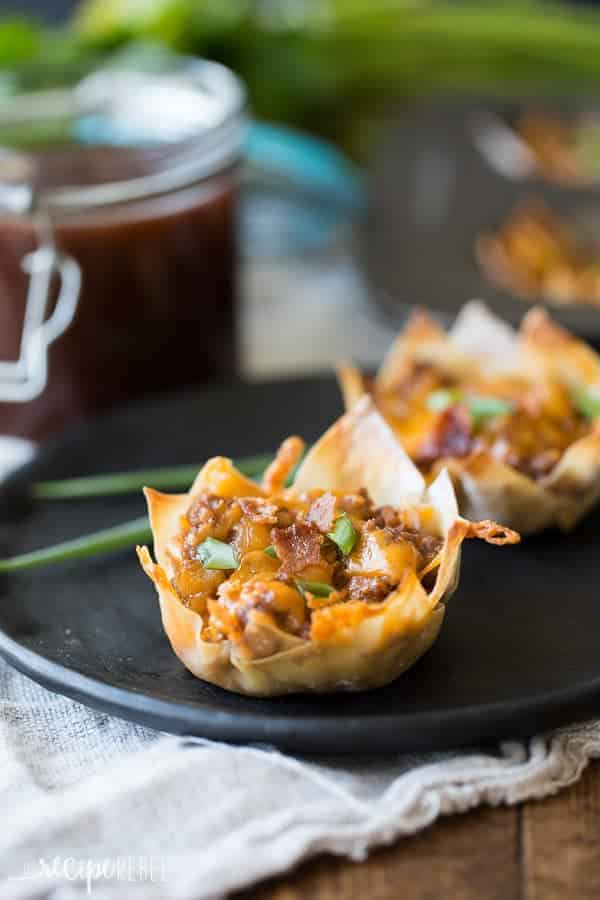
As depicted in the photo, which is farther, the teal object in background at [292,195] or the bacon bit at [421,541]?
the teal object in background at [292,195]

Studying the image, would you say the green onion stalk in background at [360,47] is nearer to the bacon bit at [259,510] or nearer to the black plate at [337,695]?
the black plate at [337,695]

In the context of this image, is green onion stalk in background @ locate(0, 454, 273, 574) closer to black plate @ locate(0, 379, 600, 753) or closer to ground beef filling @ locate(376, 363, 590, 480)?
black plate @ locate(0, 379, 600, 753)

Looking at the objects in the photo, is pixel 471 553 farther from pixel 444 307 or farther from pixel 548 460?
pixel 444 307

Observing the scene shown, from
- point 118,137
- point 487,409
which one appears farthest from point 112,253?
point 487,409

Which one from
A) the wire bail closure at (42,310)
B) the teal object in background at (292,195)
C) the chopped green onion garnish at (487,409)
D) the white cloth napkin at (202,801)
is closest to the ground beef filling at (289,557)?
the white cloth napkin at (202,801)

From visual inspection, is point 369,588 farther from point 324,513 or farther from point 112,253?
point 112,253

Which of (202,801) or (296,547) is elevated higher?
(296,547)

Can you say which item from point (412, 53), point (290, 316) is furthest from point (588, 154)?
point (290, 316)

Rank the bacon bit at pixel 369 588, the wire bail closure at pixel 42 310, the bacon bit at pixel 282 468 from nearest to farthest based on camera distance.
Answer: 1. the bacon bit at pixel 369 588
2. the bacon bit at pixel 282 468
3. the wire bail closure at pixel 42 310
